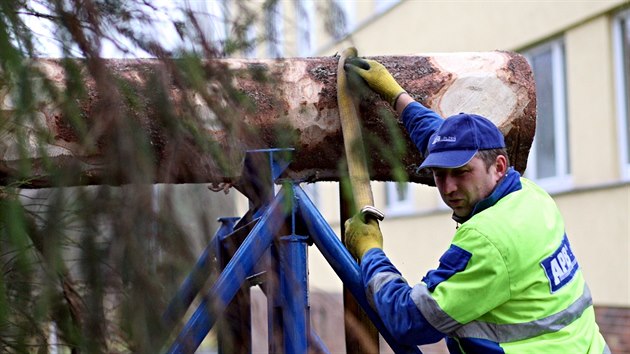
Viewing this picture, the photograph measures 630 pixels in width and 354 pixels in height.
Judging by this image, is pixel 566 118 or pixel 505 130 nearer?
pixel 505 130

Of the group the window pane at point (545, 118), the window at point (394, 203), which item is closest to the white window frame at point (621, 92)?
the window pane at point (545, 118)

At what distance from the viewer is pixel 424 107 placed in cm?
293

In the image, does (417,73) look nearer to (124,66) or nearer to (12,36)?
(124,66)

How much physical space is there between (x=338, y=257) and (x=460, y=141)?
0.51m

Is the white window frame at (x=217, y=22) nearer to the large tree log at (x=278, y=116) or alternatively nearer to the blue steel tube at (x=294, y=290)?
the large tree log at (x=278, y=116)

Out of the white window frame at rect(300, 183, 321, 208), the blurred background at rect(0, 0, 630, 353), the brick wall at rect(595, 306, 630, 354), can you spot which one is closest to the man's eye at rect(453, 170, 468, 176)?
the white window frame at rect(300, 183, 321, 208)

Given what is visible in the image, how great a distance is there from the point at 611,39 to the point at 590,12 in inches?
9.8

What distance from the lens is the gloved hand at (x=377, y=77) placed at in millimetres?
2963

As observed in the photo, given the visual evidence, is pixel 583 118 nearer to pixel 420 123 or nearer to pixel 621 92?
pixel 621 92

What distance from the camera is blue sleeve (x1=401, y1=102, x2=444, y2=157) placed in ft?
9.38

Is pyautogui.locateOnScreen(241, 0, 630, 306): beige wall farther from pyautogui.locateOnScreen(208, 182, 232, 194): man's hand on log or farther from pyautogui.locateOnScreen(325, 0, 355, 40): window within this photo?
pyautogui.locateOnScreen(325, 0, 355, 40): window

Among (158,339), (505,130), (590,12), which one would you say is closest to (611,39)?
(590,12)

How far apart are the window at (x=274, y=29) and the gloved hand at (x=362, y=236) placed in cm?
109

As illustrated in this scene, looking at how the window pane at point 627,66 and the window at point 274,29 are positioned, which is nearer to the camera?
the window at point 274,29
